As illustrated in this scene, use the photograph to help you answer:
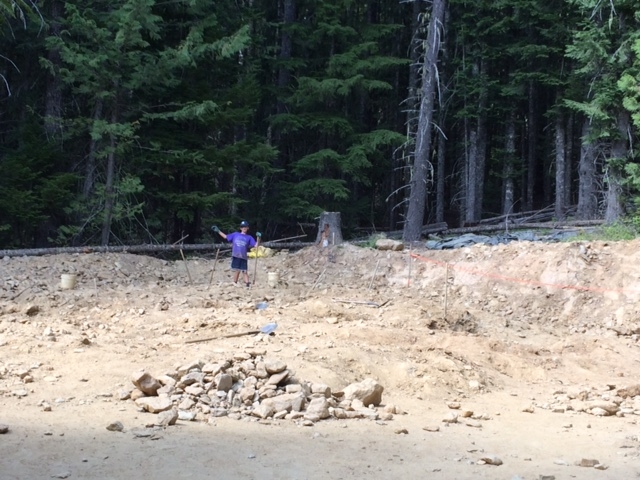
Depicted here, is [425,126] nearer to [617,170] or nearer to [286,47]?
[617,170]

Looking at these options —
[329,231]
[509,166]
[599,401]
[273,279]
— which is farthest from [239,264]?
[509,166]

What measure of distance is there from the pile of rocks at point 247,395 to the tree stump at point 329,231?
28.6ft

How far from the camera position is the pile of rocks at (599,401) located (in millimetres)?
8500

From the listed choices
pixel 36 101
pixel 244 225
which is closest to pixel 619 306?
pixel 244 225

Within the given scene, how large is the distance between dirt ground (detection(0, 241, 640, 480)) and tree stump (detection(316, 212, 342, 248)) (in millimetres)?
378

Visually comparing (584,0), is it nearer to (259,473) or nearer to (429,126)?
(429,126)

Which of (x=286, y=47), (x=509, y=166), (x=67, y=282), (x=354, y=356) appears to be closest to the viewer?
(x=354, y=356)

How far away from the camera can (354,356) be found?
947 centimetres

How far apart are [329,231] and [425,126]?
5181 millimetres

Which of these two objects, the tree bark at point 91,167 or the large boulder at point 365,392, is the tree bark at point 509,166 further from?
the large boulder at point 365,392

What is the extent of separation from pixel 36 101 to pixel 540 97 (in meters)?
24.6

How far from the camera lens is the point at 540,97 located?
33.8 meters

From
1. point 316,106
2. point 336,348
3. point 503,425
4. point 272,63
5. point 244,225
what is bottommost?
point 503,425

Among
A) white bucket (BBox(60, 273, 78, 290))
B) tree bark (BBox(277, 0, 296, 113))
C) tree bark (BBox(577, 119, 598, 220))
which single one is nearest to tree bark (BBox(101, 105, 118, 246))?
white bucket (BBox(60, 273, 78, 290))
